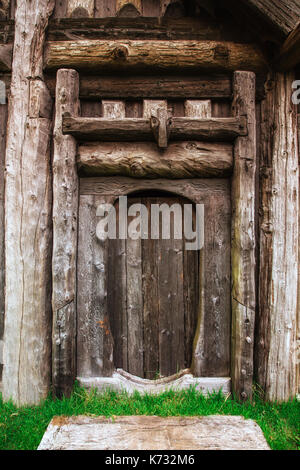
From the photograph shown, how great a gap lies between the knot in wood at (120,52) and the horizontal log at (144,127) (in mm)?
527

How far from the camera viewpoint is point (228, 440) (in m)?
1.96

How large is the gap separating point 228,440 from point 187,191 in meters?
1.80

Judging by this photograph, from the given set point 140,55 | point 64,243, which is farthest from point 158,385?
point 140,55

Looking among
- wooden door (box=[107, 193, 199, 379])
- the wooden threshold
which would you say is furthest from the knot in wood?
the wooden threshold

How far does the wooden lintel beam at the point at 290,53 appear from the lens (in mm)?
2215

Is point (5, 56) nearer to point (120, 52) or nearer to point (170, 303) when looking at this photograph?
point (120, 52)

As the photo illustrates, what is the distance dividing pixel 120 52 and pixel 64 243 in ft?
5.28

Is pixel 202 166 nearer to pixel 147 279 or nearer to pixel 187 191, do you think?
pixel 187 191

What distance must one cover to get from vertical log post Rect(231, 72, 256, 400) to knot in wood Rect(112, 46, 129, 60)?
3.20 feet

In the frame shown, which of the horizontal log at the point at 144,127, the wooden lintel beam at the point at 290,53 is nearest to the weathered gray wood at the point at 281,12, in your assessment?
the wooden lintel beam at the point at 290,53

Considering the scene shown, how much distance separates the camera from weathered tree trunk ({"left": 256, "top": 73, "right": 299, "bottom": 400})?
8.24 ft

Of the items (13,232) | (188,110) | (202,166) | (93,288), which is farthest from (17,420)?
(188,110)

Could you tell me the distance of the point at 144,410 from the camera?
226cm
